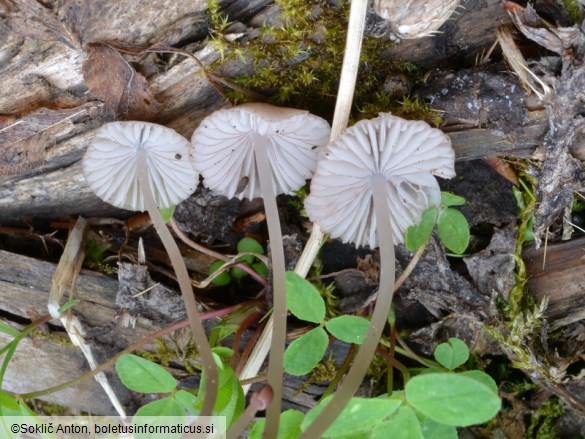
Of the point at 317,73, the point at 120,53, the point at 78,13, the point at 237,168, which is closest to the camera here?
the point at 78,13

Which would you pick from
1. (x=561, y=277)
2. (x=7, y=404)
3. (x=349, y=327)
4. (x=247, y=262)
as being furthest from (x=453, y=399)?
(x=7, y=404)

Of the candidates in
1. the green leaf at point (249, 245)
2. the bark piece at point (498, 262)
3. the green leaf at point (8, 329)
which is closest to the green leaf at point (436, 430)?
the bark piece at point (498, 262)

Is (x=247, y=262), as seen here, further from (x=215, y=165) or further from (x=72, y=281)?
(x=72, y=281)

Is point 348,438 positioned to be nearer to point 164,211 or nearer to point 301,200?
point 301,200

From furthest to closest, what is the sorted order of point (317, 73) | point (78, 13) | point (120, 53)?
point (317, 73)
point (120, 53)
point (78, 13)

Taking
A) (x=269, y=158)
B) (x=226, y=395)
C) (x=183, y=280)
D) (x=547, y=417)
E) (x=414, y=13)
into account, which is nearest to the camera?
(x=414, y=13)

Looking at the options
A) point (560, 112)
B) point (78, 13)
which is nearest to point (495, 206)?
point (560, 112)
